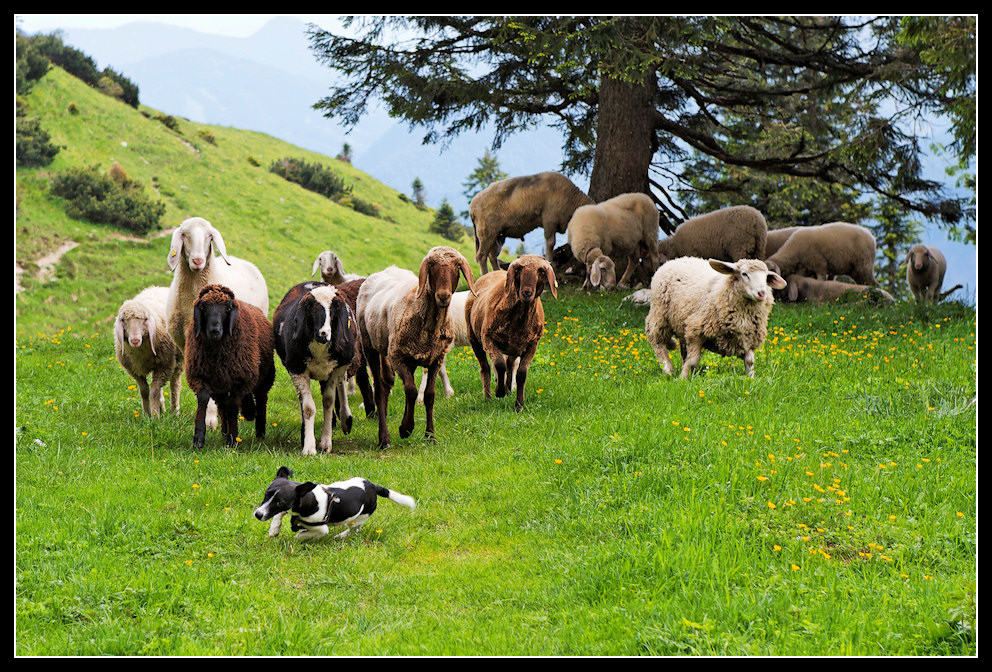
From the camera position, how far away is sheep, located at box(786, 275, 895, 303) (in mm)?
16234

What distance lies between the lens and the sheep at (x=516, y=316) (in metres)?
9.15

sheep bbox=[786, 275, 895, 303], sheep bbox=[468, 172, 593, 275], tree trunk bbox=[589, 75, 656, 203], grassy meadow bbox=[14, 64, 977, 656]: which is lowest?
grassy meadow bbox=[14, 64, 977, 656]

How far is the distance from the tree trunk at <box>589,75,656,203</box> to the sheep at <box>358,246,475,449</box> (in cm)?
941

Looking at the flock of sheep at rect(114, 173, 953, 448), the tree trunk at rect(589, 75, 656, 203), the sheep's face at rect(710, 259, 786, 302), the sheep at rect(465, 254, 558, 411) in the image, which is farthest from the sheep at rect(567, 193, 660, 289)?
the sheep's face at rect(710, 259, 786, 302)

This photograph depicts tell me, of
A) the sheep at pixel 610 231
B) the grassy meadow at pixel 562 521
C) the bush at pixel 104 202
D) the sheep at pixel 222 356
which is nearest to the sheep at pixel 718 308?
the grassy meadow at pixel 562 521

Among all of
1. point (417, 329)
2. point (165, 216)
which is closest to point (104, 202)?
point (165, 216)

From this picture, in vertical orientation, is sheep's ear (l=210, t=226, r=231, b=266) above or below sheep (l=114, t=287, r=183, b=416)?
above

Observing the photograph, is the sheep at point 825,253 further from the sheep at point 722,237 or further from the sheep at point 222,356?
the sheep at point 222,356

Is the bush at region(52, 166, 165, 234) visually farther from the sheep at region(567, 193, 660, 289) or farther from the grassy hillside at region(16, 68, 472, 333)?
the sheep at region(567, 193, 660, 289)

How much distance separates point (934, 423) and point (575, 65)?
8.95 metres

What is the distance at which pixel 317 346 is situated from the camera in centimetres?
838

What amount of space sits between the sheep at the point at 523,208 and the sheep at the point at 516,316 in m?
8.04

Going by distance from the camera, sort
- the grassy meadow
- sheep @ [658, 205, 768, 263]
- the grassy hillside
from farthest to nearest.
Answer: the grassy hillside
sheep @ [658, 205, 768, 263]
the grassy meadow
